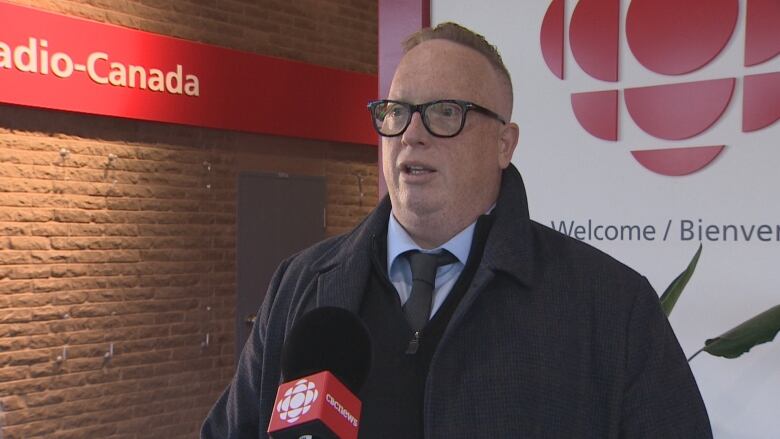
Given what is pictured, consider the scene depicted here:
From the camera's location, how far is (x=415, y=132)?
1.57m

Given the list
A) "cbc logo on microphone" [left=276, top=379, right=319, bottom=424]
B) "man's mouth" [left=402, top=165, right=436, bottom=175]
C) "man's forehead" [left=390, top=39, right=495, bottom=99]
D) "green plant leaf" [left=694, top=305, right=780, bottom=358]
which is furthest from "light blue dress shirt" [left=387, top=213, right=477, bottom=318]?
"green plant leaf" [left=694, top=305, right=780, bottom=358]

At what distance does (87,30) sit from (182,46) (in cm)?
86

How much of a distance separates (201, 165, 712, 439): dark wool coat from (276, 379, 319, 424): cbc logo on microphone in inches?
12.0

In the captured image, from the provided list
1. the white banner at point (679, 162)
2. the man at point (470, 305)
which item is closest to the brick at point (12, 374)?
the white banner at point (679, 162)

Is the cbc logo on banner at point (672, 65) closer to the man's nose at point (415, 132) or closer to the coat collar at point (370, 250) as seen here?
the coat collar at point (370, 250)

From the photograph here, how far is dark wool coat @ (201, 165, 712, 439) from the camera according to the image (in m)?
1.42

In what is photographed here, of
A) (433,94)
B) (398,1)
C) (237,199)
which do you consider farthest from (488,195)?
(237,199)

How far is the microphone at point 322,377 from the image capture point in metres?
1.13

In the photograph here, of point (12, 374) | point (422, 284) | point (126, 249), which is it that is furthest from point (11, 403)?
point (422, 284)

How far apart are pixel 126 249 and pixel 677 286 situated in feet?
14.6

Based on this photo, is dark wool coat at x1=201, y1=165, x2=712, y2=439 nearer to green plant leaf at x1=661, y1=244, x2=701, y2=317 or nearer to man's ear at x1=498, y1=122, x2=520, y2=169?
man's ear at x1=498, y1=122, x2=520, y2=169

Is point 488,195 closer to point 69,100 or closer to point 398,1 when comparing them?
point 398,1

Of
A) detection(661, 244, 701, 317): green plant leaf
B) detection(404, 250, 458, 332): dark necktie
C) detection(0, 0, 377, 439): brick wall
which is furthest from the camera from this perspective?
detection(0, 0, 377, 439): brick wall

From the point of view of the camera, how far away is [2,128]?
561 cm
